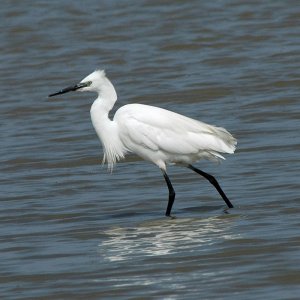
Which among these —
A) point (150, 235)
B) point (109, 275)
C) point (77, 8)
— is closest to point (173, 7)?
point (77, 8)

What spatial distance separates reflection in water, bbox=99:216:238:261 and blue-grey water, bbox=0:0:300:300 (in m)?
0.02

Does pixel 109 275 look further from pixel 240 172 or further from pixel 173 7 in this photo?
pixel 173 7

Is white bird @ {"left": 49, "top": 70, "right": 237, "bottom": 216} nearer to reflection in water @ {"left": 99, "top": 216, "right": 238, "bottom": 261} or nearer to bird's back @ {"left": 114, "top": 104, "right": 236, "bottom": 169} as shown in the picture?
bird's back @ {"left": 114, "top": 104, "right": 236, "bottom": 169}

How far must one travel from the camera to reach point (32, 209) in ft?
31.2

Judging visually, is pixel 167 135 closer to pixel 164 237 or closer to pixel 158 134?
pixel 158 134

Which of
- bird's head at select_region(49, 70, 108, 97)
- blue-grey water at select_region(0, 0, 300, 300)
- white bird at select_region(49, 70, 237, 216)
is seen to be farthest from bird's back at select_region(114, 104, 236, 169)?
blue-grey water at select_region(0, 0, 300, 300)

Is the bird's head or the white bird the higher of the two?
the bird's head

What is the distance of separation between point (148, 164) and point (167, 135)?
1.70 metres

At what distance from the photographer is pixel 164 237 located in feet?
27.3

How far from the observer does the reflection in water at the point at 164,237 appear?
7820 millimetres

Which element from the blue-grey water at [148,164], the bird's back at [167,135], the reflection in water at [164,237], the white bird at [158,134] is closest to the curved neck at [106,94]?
the white bird at [158,134]

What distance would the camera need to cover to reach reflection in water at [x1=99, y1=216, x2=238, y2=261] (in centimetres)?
782

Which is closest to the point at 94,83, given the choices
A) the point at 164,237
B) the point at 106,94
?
the point at 106,94

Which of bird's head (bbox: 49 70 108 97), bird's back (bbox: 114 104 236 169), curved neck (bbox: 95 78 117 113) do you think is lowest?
bird's back (bbox: 114 104 236 169)
